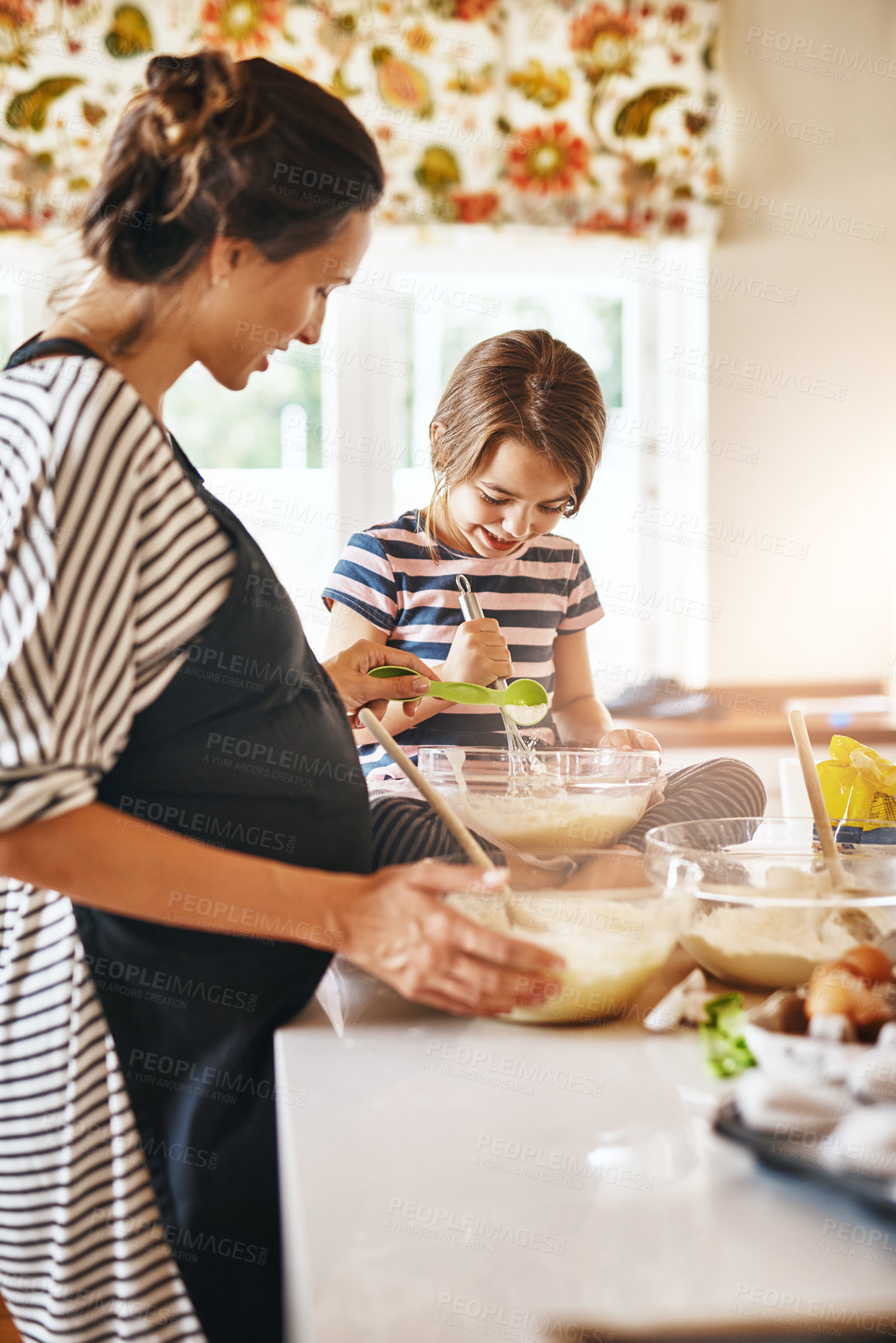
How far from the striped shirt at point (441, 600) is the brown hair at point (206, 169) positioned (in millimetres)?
947

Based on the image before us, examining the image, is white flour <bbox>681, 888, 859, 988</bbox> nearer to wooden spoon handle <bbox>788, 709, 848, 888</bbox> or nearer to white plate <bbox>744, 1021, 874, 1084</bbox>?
wooden spoon handle <bbox>788, 709, 848, 888</bbox>

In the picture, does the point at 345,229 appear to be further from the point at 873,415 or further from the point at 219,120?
the point at 873,415

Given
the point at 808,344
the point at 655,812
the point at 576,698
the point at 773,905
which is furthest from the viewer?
the point at 808,344

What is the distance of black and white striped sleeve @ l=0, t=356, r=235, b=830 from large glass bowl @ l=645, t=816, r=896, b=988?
0.39 metres

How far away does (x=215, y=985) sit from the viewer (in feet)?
2.42

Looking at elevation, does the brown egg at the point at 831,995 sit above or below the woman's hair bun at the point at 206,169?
below

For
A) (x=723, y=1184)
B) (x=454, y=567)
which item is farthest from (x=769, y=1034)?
(x=454, y=567)

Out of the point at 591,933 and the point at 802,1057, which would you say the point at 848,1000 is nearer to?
the point at 802,1057

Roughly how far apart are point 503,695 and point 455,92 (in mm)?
2063

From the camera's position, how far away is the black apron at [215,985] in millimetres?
711

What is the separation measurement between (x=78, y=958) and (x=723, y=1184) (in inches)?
17.6

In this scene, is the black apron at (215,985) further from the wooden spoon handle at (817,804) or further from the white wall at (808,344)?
the white wall at (808,344)

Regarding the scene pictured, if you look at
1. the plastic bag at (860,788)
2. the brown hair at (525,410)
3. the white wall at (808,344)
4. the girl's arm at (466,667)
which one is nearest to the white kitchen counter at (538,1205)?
the plastic bag at (860,788)

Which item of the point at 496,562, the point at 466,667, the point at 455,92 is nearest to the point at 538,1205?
the point at 466,667
